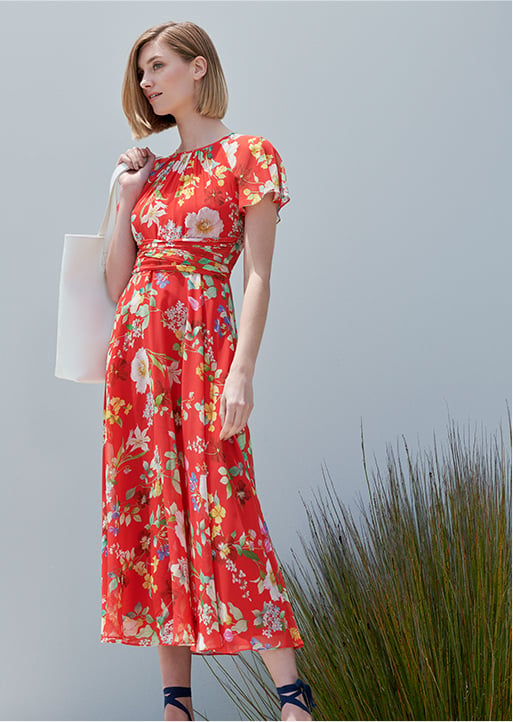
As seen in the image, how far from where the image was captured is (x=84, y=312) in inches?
80.9

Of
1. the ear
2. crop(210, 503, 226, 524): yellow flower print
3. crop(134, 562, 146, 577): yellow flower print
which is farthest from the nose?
crop(134, 562, 146, 577): yellow flower print

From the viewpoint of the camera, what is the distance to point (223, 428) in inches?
72.9

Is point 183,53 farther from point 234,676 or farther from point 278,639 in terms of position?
point 234,676

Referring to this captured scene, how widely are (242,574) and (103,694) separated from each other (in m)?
1.22

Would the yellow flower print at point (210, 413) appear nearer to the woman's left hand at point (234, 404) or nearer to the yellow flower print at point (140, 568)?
the woman's left hand at point (234, 404)

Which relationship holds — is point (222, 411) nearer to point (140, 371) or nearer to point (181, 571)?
point (140, 371)

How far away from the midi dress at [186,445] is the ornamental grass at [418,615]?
44 cm

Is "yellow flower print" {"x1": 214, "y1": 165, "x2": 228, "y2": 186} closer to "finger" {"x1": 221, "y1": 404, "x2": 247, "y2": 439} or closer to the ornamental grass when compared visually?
"finger" {"x1": 221, "y1": 404, "x2": 247, "y2": 439}

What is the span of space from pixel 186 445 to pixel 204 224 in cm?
48

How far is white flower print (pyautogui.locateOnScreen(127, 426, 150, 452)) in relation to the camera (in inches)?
76.0

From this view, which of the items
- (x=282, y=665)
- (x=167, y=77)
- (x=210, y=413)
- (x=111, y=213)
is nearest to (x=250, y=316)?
(x=210, y=413)

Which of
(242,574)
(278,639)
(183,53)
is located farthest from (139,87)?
(278,639)

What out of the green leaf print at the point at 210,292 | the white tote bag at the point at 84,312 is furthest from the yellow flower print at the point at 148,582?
the green leaf print at the point at 210,292

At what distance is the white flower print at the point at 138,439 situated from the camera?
76.0 inches
